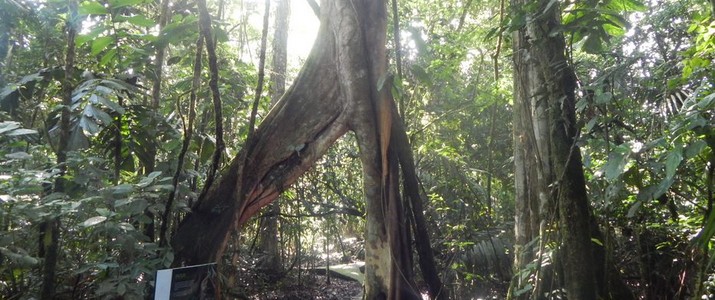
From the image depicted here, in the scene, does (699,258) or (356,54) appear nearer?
(699,258)

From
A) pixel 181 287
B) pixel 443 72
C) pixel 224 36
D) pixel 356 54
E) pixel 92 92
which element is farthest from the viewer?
pixel 443 72

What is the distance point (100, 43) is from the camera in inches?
165

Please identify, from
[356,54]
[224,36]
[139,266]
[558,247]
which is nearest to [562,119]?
[558,247]

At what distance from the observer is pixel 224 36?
4.66 m

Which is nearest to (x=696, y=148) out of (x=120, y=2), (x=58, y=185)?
(x=58, y=185)

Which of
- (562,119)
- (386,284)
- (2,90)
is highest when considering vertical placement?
(2,90)

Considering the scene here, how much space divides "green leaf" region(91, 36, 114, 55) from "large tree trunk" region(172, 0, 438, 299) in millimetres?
1412

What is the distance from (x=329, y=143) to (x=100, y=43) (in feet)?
6.73

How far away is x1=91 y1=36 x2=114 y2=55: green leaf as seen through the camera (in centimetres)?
418

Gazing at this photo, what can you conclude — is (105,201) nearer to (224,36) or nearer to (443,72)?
(224,36)

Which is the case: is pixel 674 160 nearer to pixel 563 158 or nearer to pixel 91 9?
pixel 563 158

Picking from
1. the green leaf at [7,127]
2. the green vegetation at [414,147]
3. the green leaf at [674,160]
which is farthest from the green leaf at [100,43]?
the green leaf at [674,160]

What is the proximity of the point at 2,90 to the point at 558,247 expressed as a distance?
4159 millimetres

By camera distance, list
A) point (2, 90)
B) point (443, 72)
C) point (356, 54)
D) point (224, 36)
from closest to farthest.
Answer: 1. point (2, 90)
2. point (356, 54)
3. point (224, 36)
4. point (443, 72)
